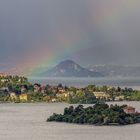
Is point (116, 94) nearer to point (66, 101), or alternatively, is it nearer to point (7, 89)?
point (66, 101)

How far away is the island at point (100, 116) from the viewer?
60.7m

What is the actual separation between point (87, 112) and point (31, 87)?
1762 inches

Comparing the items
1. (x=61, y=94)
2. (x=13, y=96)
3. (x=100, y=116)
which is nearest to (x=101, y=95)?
(x=61, y=94)

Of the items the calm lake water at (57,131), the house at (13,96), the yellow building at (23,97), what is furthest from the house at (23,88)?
the calm lake water at (57,131)

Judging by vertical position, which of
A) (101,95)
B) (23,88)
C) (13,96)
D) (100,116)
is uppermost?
(23,88)

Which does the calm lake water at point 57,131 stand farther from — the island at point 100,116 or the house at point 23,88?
the house at point 23,88

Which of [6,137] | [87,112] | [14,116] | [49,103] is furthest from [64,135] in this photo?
[49,103]

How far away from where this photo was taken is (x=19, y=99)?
326 ft

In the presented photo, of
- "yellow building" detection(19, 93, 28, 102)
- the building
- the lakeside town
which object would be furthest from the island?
the building

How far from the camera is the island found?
60656 millimetres

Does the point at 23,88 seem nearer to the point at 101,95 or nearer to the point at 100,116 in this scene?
the point at 101,95

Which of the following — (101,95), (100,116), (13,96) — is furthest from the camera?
(101,95)

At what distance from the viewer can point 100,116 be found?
6191 cm

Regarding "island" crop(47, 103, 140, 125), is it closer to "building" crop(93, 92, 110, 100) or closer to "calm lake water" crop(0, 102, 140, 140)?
"calm lake water" crop(0, 102, 140, 140)
